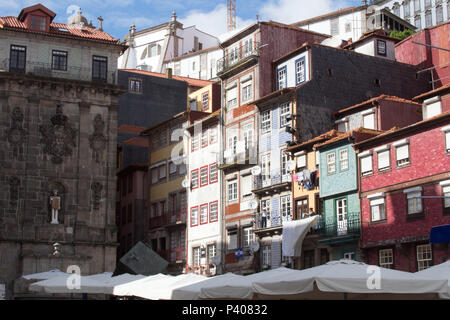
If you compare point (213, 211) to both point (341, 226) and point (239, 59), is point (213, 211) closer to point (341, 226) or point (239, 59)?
point (239, 59)

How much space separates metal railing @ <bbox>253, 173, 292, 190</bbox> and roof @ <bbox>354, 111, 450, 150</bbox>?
7.22 metres

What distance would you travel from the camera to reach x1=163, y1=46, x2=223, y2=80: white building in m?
111

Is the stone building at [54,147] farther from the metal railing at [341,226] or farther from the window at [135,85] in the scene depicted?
the metal railing at [341,226]

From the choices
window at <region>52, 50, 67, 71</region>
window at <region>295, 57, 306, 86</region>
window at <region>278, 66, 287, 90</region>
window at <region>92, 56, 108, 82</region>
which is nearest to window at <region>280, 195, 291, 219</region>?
window at <region>295, 57, 306, 86</region>

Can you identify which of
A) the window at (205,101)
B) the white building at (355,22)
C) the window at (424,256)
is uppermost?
the white building at (355,22)

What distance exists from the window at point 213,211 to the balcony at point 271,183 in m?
5.57

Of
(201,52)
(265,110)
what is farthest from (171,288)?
(201,52)

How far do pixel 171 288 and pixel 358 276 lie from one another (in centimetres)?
855

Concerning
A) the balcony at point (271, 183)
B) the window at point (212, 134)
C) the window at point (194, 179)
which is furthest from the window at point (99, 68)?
the balcony at point (271, 183)

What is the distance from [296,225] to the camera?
148ft

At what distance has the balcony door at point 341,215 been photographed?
4189cm

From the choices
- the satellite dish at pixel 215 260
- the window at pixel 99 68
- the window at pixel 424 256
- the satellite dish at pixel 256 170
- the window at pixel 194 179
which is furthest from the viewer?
the window at pixel 99 68

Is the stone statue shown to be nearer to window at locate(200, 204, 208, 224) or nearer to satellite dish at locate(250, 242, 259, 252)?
window at locate(200, 204, 208, 224)

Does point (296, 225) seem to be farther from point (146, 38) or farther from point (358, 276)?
point (146, 38)
